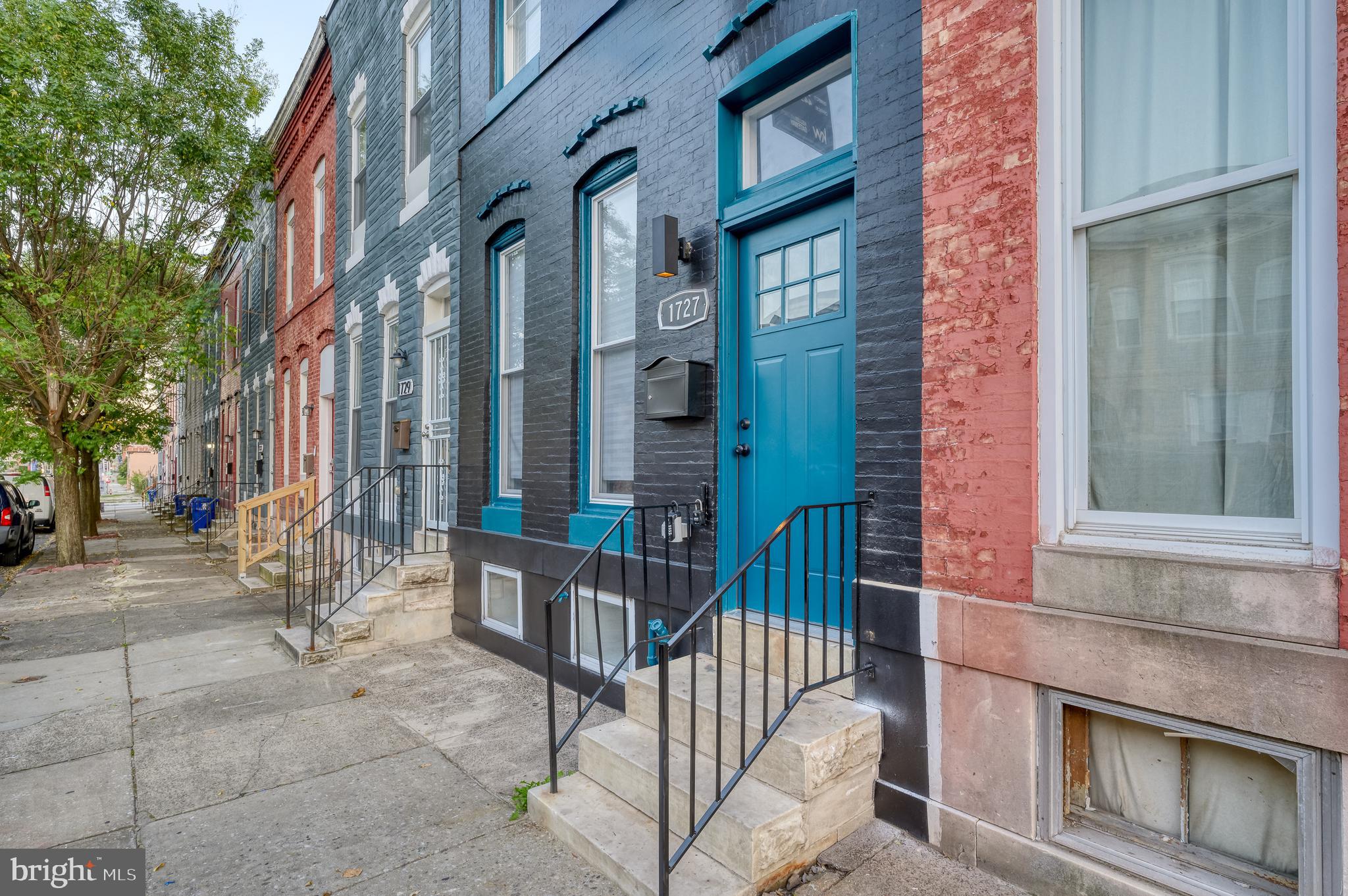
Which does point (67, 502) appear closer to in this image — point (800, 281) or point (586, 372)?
point (586, 372)

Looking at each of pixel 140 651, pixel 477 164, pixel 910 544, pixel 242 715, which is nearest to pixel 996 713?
pixel 910 544

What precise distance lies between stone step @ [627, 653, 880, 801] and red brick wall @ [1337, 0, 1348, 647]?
64.5 inches

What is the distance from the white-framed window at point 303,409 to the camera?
1153cm

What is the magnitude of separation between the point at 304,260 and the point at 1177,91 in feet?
40.6

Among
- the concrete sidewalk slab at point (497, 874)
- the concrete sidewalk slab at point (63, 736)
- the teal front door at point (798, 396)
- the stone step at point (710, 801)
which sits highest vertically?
the teal front door at point (798, 396)

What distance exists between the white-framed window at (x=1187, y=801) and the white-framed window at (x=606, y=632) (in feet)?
8.67

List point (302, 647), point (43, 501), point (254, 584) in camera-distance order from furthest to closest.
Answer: point (43, 501)
point (254, 584)
point (302, 647)

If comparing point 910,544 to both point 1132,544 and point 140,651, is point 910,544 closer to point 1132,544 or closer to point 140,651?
point 1132,544

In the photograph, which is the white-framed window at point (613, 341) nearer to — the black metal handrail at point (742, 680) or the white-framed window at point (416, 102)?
the black metal handrail at point (742, 680)

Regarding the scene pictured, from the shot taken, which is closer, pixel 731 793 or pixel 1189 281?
pixel 1189 281

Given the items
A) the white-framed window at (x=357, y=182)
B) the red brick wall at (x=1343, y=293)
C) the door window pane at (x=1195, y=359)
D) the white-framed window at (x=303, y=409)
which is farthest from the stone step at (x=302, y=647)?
the red brick wall at (x=1343, y=293)

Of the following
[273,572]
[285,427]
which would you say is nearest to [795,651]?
[273,572]

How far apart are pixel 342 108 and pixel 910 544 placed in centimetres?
1015

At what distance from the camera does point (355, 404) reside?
9531mm
